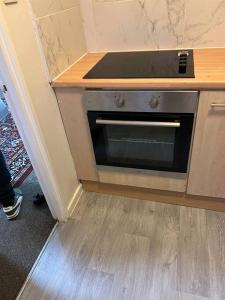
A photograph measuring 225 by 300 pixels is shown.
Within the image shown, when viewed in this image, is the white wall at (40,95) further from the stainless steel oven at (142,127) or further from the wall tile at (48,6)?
the stainless steel oven at (142,127)

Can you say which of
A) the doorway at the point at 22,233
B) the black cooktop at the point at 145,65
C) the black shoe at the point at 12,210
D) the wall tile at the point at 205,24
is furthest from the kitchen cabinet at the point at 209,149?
the black shoe at the point at 12,210

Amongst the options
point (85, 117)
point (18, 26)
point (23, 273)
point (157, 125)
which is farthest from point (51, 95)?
point (23, 273)

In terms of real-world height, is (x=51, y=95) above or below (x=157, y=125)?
above

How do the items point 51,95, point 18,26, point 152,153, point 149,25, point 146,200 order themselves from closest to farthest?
point 18,26, point 51,95, point 152,153, point 149,25, point 146,200

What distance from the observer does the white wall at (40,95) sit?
1.00 meters

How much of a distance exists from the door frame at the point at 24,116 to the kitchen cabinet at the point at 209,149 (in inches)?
32.4

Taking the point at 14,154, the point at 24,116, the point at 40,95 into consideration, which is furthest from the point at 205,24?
the point at 14,154

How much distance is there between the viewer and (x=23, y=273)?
1328 millimetres

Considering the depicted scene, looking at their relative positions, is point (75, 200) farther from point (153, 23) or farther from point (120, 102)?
point (153, 23)

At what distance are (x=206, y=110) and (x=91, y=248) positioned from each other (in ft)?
3.35

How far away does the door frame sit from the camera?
968 millimetres

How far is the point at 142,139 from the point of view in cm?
136

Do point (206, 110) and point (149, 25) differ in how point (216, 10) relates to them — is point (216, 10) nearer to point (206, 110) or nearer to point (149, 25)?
point (149, 25)

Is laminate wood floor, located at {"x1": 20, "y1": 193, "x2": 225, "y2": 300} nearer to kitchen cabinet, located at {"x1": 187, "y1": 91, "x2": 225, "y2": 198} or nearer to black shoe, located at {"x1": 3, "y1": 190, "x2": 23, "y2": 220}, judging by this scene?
kitchen cabinet, located at {"x1": 187, "y1": 91, "x2": 225, "y2": 198}
